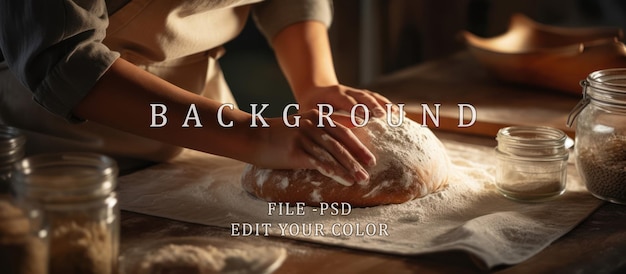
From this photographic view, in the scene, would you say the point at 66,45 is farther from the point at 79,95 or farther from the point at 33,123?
the point at 33,123

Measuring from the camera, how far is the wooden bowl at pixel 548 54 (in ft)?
6.01

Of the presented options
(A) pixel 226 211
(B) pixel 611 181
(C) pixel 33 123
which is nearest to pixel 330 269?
(A) pixel 226 211

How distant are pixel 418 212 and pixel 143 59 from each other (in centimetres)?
51

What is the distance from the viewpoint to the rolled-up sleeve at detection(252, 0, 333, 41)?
1632 mm

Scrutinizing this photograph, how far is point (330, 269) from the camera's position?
1052mm

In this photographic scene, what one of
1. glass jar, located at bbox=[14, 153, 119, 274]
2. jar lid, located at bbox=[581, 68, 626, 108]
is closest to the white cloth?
jar lid, located at bbox=[581, 68, 626, 108]

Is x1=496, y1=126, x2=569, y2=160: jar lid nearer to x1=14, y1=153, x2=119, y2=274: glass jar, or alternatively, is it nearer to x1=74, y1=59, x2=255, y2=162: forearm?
x1=74, y1=59, x2=255, y2=162: forearm

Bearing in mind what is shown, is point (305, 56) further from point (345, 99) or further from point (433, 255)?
point (433, 255)

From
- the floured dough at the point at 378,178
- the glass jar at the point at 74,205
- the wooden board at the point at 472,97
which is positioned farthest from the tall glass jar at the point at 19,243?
the wooden board at the point at 472,97

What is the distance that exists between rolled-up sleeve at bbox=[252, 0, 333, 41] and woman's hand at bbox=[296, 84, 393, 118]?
0.18 m

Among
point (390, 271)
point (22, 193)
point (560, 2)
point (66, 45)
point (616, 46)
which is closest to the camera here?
point (22, 193)

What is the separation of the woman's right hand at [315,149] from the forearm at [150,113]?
0.10 feet

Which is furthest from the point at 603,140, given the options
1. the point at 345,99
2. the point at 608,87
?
the point at 345,99

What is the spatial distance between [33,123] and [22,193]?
0.54 meters
